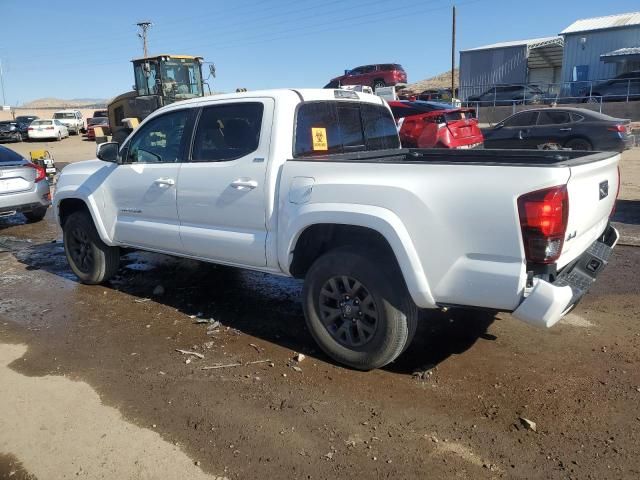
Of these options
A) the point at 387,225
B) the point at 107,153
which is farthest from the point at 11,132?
the point at 387,225

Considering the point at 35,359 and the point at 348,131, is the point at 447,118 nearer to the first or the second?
the point at 348,131

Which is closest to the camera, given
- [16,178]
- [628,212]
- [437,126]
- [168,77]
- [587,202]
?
[587,202]

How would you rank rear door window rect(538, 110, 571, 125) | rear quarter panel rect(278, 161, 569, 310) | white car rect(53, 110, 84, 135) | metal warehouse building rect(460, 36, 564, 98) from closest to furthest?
rear quarter panel rect(278, 161, 569, 310) < rear door window rect(538, 110, 571, 125) < metal warehouse building rect(460, 36, 564, 98) < white car rect(53, 110, 84, 135)

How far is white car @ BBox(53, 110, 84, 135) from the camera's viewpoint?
39.9 m

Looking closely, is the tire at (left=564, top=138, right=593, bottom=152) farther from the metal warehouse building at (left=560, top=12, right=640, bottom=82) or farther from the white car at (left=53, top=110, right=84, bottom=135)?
the white car at (left=53, top=110, right=84, bottom=135)

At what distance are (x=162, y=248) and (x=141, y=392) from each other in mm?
1749

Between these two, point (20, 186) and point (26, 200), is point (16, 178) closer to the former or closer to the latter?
point (20, 186)

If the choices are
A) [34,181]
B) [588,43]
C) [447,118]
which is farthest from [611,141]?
[588,43]

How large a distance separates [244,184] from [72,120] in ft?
135

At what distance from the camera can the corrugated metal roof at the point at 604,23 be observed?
112 ft

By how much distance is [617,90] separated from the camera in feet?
88.2

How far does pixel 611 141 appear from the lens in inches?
521

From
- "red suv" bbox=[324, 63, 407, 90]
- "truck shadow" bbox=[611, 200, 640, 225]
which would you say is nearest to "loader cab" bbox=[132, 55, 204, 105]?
"red suv" bbox=[324, 63, 407, 90]

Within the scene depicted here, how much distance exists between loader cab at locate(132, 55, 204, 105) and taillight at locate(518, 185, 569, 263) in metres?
18.9
